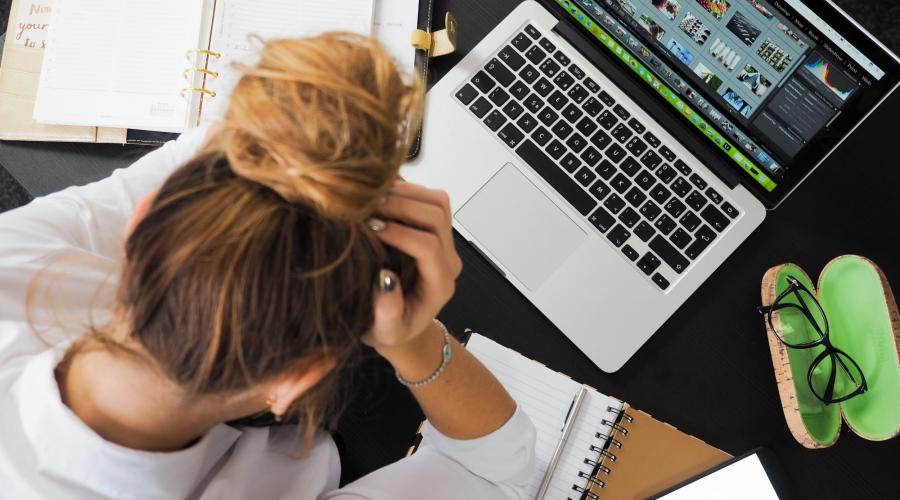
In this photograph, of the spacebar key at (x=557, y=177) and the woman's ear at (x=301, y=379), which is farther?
the spacebar key at (x=557, y=177)

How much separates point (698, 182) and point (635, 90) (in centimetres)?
13

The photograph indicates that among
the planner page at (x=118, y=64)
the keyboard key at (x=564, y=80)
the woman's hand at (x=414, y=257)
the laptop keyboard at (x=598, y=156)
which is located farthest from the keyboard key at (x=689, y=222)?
the planner page at (x=118, y=64)

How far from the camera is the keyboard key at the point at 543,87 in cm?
74

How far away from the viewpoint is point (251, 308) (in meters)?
0.34

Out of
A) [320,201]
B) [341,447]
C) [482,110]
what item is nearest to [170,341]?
[320,201]

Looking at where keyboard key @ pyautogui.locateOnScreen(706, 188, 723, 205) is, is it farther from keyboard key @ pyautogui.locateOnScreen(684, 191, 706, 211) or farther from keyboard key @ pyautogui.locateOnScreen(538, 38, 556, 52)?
keyboard key @ pyautogui.locateOnScreen(538, 38, 556, 52)

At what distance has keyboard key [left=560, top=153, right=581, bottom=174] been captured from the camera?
2.41 ft

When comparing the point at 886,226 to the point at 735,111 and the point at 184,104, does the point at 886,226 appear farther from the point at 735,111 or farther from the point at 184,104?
the point at 184,104

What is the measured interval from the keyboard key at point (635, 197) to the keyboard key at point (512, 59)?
202 mm

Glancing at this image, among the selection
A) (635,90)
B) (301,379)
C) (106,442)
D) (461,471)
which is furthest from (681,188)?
(106,442)

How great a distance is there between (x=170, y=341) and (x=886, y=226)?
799 mm

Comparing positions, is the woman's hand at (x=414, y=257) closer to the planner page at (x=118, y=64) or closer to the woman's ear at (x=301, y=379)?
the woman's ear at (x=301, y=379)

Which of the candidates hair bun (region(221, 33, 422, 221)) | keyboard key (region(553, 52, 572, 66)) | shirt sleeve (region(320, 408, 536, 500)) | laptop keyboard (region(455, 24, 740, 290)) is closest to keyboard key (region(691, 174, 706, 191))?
laptop keyboard (region(455, 24, 740, 290))

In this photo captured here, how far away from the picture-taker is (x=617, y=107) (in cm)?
74
